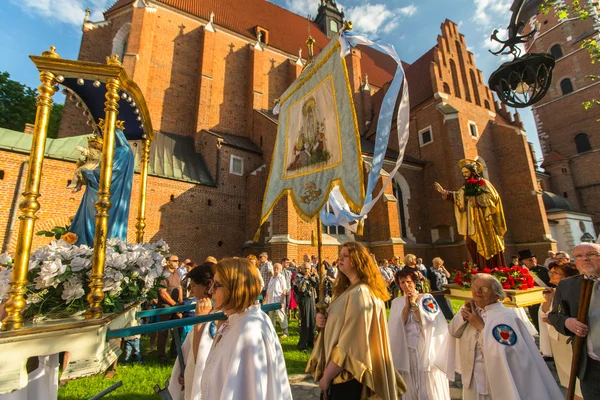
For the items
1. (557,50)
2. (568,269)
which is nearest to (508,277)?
(568,269)

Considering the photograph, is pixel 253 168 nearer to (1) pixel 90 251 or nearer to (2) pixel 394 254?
(2) pixel 394 254

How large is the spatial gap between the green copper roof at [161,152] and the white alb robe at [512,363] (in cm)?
1032

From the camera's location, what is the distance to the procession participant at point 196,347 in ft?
6.60

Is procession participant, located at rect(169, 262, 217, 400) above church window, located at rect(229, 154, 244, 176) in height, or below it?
below

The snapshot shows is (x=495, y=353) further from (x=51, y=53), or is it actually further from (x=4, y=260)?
(x=51, y=53)

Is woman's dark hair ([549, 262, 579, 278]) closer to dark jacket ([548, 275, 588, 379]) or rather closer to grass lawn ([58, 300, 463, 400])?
dark jacket ([548, 275, 588, 379])

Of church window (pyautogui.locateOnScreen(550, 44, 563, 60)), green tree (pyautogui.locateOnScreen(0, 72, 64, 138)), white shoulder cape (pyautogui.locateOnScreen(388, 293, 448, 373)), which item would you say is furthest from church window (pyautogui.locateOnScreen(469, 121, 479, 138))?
green tree (pyautogui.locateOnScreen(0, 72, 64, 138))

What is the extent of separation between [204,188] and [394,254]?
29.9 feet

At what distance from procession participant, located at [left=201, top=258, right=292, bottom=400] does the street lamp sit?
3.85m

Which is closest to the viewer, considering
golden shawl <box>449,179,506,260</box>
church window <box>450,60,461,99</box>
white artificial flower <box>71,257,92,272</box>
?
white artificial flower <box>71,257,92,272</box>

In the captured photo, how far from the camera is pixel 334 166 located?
3.40 metres

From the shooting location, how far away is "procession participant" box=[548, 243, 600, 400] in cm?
216

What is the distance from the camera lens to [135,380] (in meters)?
4.02

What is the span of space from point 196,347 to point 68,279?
1.07 meters
